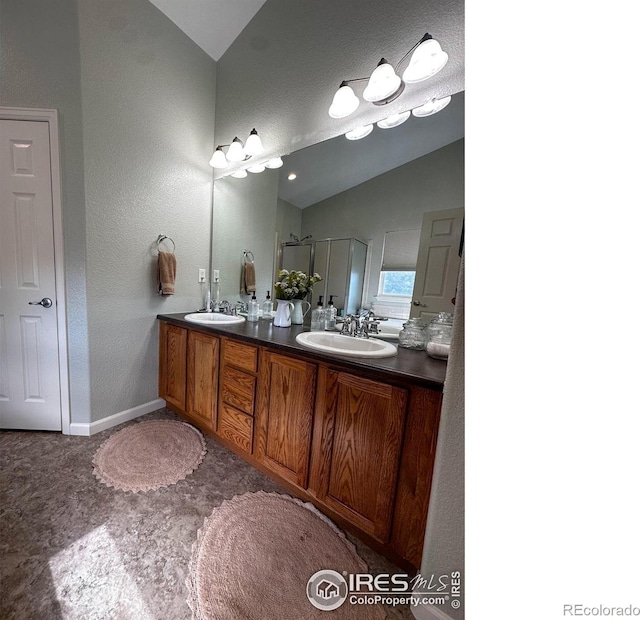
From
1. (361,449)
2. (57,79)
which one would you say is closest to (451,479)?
(361,449)

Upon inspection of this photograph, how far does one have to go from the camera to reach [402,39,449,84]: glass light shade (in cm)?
108

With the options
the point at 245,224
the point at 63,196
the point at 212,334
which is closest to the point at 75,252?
the point at 63,196

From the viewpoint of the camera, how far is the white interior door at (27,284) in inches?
59.0

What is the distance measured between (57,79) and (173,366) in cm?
189

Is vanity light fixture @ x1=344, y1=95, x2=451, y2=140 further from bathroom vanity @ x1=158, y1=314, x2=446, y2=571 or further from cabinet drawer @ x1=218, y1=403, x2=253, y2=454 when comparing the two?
cabinet drawer @ x1=218, y1=403, x2=253, y2=454

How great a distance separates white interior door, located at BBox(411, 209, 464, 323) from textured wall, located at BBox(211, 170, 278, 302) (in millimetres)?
1129

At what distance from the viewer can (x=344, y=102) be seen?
138 centimetres

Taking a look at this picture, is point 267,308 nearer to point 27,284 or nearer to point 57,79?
point 27,284

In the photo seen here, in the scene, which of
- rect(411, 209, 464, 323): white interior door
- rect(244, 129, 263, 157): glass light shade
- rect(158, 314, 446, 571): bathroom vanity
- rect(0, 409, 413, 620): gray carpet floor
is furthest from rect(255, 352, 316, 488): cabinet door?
rect(244, 129, 263, 157): glass light shade

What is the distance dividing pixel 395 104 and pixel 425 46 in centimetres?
24
